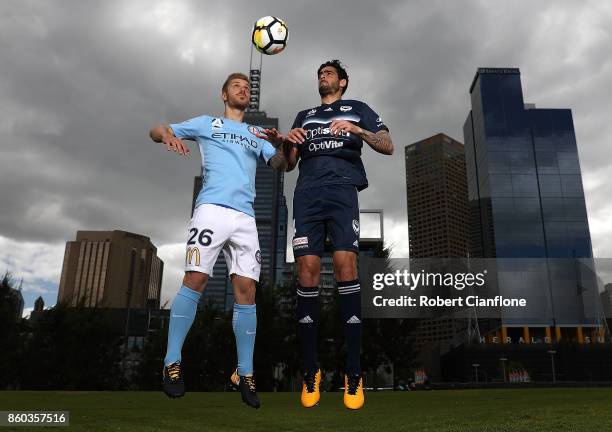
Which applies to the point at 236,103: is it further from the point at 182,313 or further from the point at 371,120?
the point at 182,313

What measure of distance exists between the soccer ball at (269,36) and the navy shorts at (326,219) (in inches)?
94.8

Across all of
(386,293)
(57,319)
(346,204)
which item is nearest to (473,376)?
(386,293)

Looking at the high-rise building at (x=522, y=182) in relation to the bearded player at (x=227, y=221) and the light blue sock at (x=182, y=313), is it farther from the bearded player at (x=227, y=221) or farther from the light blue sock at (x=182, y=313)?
the light blue sock at (x=182, y=313)

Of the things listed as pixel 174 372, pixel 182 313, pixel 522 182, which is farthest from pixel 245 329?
pixel 522 182

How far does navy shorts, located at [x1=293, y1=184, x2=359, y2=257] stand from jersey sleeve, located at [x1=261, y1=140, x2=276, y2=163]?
0.61 metres

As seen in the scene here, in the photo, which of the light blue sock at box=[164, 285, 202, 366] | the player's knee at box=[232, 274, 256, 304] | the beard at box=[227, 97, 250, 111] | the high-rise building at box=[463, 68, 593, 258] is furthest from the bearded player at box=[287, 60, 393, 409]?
the high-rise building at box=[463, 68, 593, 258]

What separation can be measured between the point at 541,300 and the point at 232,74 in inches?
4892

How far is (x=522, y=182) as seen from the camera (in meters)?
141

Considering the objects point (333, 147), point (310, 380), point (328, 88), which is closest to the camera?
point (310, 380)

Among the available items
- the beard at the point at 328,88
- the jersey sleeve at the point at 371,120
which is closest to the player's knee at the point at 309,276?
the jersey sleeve at the point at 371,120

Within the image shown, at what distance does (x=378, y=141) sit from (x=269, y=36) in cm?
239

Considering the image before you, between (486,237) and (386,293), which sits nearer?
(386,293)

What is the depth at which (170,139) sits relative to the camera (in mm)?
5531

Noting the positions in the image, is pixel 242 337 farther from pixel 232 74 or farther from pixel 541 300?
pixel 541 300
